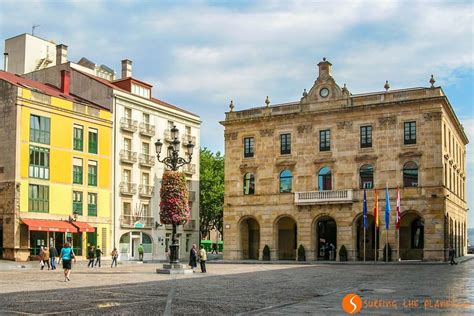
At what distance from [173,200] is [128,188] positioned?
82.1 ft

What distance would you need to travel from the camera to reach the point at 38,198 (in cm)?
4719

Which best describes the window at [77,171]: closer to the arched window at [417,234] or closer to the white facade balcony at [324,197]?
the white facade balcony at [324,197]

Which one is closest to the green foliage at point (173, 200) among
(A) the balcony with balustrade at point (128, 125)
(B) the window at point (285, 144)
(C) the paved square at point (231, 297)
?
(C) the paved square at point (231, 297)

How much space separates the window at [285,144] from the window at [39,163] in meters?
19.4

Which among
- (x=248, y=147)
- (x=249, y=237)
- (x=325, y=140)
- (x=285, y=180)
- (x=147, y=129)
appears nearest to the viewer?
(x=325, y=140)

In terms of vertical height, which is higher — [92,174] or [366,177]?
[92,174]

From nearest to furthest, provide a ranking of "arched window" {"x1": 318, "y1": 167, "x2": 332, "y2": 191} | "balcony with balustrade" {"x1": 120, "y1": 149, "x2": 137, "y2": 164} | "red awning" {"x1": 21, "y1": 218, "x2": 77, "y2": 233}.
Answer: "red awning" {"x1": 21, "y1": 218, "x2": 77, "y2": 233}
"arched window" {"x1": 318, "y1": 167, "x2": 332, "y2": 191}
"balcony with balustrade" {"x1": 120, "y1": 149, "x2": 137, "y2": 164}

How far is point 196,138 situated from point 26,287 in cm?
4467

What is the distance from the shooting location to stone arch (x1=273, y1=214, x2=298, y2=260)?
5544 centimetres

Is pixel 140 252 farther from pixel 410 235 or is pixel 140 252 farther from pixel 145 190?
pixel 410 235

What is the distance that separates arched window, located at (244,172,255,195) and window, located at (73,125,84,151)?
47.1ft

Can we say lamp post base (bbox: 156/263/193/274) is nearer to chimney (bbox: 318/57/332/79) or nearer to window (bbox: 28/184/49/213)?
window (bbox: 28/184/49/213)

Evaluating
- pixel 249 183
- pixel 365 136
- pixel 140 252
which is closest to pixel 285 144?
pixel 249 183

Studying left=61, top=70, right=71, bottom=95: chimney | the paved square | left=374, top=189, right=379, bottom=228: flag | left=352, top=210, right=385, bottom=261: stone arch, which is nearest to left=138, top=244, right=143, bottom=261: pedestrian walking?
left=61, top=70, right=71, bottom=95: chimney
